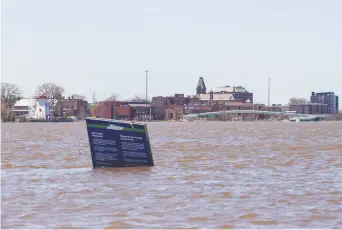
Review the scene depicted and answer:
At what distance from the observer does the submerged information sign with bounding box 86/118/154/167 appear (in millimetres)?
23034

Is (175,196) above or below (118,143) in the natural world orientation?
below

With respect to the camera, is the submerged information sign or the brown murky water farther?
the submerged information sign

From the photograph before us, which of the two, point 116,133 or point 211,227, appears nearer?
point 211,227

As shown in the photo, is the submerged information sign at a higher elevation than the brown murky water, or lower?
higher

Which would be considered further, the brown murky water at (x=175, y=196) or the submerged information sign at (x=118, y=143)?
the submerged information sign at (x=118, y=143)

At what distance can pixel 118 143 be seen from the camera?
23.4m

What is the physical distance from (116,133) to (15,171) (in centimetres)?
393

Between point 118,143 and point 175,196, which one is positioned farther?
point 118,143

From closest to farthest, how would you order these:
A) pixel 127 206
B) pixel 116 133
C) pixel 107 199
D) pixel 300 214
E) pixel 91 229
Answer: pixel 91 229
pixel 300 214
pixel 127 206
pixel 107 199
pixel 116 133

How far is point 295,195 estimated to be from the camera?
55.3 ft

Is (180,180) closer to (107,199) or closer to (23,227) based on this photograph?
(107,199)

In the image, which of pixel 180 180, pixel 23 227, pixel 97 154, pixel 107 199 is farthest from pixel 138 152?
pixel 23 227

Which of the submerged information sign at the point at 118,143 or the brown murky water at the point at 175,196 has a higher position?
the submerged information sign at the point at 118,143

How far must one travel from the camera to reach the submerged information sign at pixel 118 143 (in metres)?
23.0
